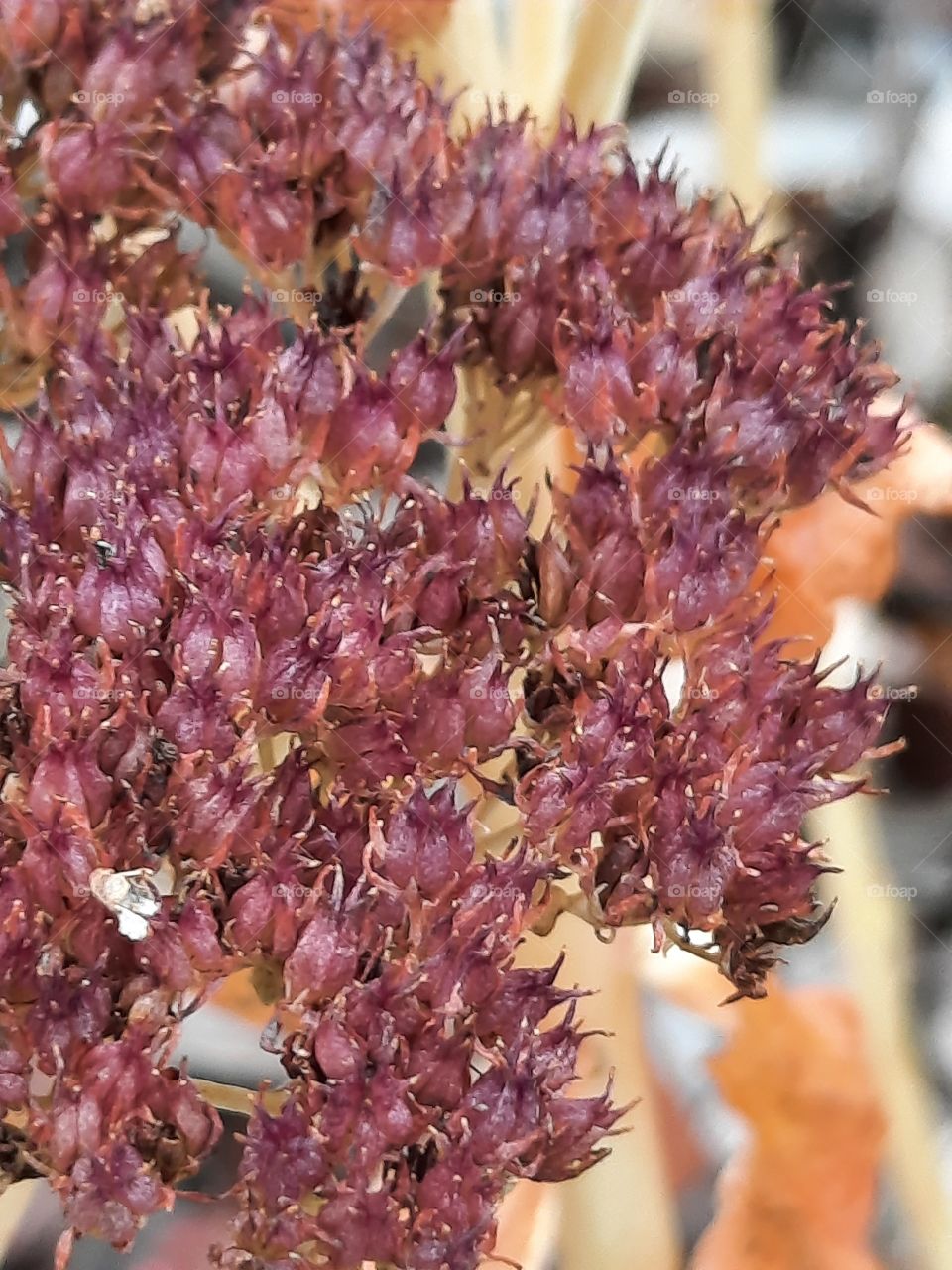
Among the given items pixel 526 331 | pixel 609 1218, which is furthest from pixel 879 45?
pixel 609 1218

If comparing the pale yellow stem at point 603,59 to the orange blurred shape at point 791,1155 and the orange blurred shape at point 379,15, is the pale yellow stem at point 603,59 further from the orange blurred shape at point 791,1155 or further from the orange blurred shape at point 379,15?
the orange blurred shape at point 791,1155

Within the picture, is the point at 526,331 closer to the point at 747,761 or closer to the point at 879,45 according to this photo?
the point at 747,761

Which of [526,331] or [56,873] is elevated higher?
[526,331]

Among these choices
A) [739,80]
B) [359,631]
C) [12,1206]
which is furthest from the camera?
[739,80]

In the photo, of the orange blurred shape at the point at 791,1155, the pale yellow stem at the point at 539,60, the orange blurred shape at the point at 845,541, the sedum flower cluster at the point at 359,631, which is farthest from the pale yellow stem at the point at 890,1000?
the pale yellow stem at the point at 539,60

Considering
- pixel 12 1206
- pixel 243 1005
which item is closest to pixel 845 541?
pixel 243 1005

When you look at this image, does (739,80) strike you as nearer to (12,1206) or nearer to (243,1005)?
(243,1005)
